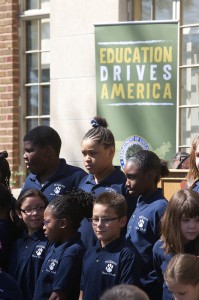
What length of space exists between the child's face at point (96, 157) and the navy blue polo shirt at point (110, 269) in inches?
27.8

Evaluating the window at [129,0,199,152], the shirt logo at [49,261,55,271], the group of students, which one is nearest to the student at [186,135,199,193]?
the group of students

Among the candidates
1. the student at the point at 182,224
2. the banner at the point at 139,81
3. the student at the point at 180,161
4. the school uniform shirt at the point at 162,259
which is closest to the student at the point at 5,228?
the school uniform shirt at the point at 162,259

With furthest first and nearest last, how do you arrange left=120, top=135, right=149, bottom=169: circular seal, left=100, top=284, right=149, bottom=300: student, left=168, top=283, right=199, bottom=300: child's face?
left=120, top=135, right=149, bottom=169: circular seal → left=168, top=283, right=199, bottom=300: child's face → left=100, top=284, right=149, bottom=300: student

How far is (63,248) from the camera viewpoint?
5578mm

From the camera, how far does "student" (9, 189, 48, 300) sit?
5.89m

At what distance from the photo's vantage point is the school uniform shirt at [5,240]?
20.1 feet

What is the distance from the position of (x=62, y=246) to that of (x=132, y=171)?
67 cm

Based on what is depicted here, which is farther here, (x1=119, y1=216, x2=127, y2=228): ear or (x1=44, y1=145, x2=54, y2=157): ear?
(x1=44, y1=145, x2=54, y2=157): ear

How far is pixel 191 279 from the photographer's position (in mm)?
4367

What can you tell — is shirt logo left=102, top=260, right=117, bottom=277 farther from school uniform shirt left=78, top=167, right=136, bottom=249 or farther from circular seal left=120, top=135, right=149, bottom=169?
circular seal left=120, top=135, right=149, bottom=169

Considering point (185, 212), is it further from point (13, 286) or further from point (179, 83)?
point (179, 83)

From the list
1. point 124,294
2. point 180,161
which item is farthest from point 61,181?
point 124,294

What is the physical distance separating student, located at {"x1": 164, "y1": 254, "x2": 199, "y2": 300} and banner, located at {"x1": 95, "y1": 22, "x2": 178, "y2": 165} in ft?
12.8

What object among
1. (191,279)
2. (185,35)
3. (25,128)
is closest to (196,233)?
(191,279)
